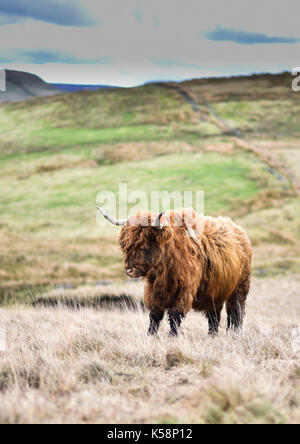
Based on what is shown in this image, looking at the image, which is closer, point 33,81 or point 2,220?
point 2,220

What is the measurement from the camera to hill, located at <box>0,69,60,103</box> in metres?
74.7

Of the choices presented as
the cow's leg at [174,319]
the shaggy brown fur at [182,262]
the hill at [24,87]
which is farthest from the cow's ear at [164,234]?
the hill at [24,87]

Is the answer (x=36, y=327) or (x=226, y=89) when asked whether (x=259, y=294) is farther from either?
(x=226, y=89)

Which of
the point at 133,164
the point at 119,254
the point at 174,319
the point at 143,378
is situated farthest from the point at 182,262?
the point at 133,164

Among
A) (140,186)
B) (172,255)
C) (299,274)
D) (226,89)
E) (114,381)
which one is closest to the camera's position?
(114,381)

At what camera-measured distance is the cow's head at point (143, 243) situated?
654cm

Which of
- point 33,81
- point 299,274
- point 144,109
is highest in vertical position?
point 33,81

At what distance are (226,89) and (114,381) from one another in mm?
67139

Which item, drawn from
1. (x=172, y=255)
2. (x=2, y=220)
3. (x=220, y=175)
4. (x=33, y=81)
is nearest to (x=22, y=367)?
(x=172, y=255)

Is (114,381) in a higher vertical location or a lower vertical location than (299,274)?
higher

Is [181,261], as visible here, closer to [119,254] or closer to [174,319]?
[174,319]

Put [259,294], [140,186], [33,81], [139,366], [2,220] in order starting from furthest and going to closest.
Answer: [33,81], [140,186], [2,220], [259,294], [139,366]

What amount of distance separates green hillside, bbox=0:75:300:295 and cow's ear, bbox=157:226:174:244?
28.5 ft
